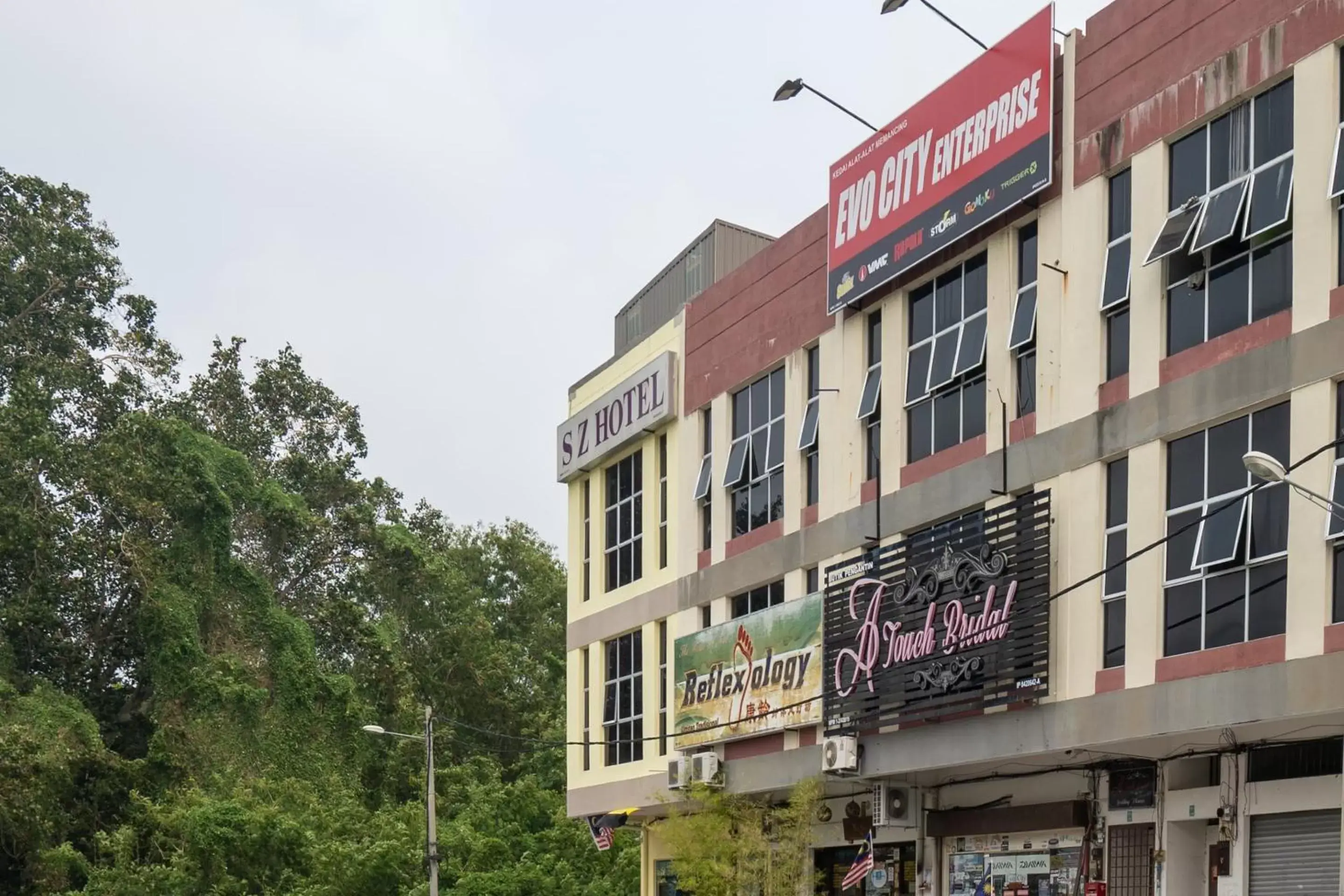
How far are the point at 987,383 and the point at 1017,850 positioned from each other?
665cm

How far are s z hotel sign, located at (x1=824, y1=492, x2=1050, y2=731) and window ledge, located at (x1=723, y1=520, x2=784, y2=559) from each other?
8.06 ft

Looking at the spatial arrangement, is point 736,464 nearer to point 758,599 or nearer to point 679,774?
point 758,599

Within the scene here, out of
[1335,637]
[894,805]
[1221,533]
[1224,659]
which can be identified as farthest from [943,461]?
[1335,637]

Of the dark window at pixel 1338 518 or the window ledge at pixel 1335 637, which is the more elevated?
the dark window at pixel 1338 518

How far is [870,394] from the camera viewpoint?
90.9 feet

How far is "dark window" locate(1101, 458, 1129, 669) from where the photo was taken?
2203cm

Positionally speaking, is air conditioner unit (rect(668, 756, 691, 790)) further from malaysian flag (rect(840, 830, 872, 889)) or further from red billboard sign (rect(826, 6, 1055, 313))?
red billboard sign (rect(826, 6, 1055, 313))

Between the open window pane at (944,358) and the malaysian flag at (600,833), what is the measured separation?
1404 cm

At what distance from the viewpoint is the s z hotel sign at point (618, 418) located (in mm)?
34219

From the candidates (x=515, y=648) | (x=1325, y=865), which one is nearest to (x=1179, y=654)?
(x=1325, y=865)

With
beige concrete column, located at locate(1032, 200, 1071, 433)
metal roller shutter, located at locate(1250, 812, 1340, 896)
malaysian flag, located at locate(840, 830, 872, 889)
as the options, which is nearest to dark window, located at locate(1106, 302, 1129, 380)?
beige concrete column, located at locate(1032, 200, 1071, 433)

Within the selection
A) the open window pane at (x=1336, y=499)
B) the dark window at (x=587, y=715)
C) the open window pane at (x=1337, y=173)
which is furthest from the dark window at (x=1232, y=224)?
the dark window at (x=587, y=715)

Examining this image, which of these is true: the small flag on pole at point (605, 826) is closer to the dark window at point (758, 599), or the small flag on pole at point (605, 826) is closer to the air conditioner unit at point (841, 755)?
the dark window at point (758, 599)

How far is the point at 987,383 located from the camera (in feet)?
81.9
